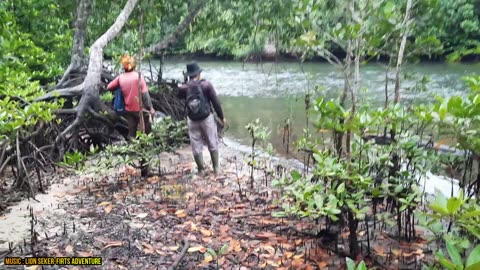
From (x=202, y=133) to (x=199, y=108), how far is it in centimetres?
38

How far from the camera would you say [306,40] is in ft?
11.7

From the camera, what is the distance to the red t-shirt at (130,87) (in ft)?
19.0

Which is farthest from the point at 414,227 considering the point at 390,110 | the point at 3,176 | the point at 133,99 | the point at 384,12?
the point at 3,176

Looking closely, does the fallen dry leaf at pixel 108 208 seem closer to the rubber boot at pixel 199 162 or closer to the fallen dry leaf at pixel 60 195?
the fallen dry leaf at pixel 60 195

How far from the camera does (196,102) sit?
5469 millimetres

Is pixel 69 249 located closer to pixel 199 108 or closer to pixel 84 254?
pixel 84 254

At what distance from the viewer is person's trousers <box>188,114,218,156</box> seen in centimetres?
563

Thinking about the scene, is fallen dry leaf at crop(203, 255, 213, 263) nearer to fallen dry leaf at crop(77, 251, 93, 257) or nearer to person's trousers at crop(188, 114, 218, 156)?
fallen dry leaf at crop(77, 251, 93, 257)

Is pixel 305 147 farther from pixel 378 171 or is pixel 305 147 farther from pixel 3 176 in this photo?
pixel 3 176

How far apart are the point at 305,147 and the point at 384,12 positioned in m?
1.34

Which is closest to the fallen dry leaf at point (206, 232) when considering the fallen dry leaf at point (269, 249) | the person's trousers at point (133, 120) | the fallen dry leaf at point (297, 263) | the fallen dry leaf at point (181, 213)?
the fallen dry leaf at point (181, 213)

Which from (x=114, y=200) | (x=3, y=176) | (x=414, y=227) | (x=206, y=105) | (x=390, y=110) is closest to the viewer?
(x=390, y=110)

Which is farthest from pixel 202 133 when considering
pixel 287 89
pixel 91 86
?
pixel 287 89

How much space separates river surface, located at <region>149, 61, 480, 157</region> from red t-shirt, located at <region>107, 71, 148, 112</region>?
8.02 feet
